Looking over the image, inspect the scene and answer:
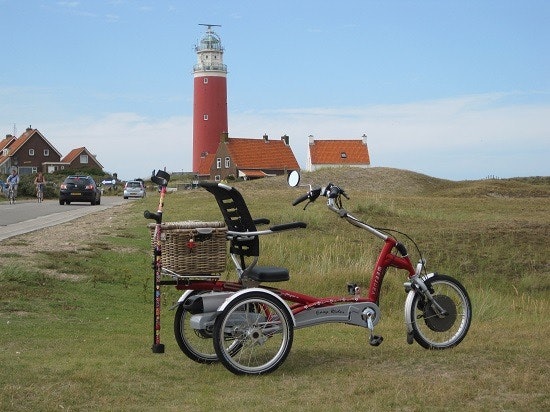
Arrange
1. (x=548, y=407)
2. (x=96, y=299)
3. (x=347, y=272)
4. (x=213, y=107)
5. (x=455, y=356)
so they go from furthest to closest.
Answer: (x=213, y=107) < (x=347, y=272) < (x=96, y=299) < (x=455, y=356) < (x=548, y=407)

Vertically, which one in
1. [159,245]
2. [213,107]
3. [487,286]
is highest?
[213,107]

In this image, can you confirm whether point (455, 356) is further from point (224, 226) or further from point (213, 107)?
point (213, 107)

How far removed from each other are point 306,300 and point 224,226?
39.6 inches

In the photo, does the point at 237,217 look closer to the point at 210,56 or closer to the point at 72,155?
the point at 210,56

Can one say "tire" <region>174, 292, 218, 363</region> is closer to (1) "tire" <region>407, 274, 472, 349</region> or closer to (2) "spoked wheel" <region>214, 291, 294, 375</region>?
(2) "spoked wheel" <region>214, 291, 294, 375</region>

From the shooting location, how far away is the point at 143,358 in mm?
8891

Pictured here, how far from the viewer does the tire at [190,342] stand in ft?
28.6

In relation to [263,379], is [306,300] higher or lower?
higher

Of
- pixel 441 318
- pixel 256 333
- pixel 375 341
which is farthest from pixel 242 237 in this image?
pixel 441 318

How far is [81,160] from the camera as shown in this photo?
429ft

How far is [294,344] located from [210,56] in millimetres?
97364

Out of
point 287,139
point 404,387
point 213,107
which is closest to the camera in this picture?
point 404,387

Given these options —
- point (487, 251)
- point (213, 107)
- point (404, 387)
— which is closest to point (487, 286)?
point (487, 251)

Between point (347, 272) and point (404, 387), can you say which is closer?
point (404, 387)
